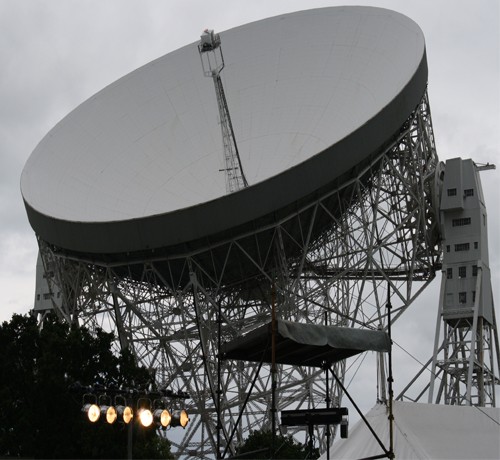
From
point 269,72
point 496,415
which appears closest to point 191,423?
point 269,72

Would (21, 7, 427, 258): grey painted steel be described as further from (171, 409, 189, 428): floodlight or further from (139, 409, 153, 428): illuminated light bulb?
(139, 409, 153, 428): illuminated light bulb

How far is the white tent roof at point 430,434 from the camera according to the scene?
18.7m

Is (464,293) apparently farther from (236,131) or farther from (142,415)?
(142,415)

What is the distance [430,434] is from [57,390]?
805 inches

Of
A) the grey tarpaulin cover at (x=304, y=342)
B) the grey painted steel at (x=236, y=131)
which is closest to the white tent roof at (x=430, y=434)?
the grey tarpaulin cover at (x=304, y=342)

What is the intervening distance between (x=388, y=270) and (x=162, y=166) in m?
10.1


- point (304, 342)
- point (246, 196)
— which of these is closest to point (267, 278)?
point (246, 196)

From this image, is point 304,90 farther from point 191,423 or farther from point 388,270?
point 191,423

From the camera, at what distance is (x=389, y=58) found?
4122cm

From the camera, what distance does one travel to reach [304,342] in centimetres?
1944

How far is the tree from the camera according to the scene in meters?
35.9

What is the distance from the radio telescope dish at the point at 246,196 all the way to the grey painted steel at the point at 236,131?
0.07m

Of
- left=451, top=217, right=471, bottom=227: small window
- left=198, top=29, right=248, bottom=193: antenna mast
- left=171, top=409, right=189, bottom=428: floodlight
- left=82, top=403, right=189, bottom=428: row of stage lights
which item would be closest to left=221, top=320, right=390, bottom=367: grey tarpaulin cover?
left=82, top=403, right=189, bottom=428: row of stage lights

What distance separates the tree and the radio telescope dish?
8.13 feet
